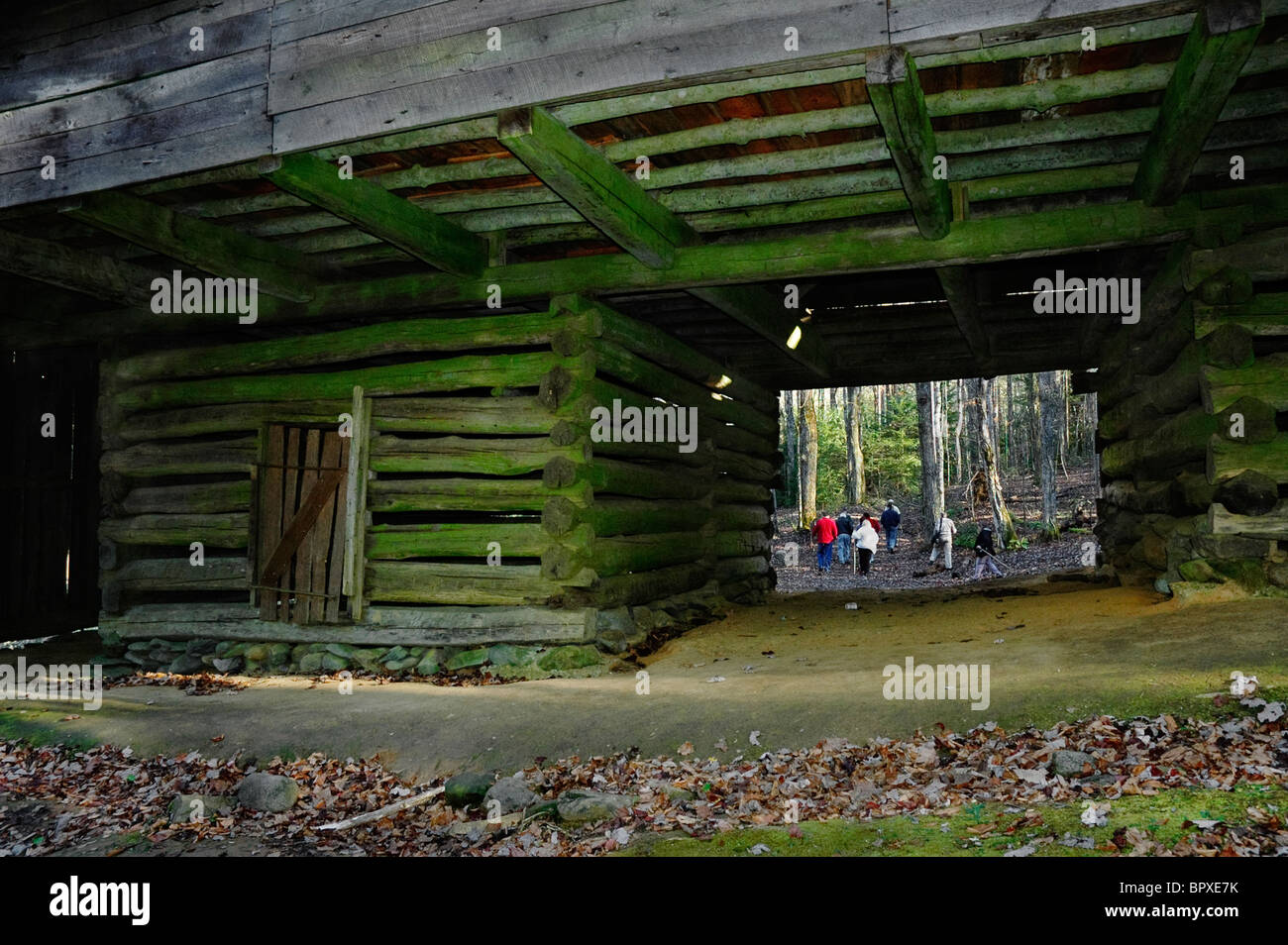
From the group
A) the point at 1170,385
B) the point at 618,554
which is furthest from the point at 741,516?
the point at 1170,385

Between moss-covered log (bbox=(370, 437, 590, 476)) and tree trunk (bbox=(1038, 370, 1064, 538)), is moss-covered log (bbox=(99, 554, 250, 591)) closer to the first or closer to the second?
moss-covered log (bbox=(370, 437, 590, 476))

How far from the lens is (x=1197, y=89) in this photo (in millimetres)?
5488

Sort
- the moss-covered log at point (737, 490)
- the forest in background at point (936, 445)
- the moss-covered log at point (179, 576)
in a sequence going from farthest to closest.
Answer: the forest in background at point (936, 445) < the moss-covered log at point (737, 490) < the moss-covered log at point (179, 576)

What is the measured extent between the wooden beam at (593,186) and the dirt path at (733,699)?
12.7 feet

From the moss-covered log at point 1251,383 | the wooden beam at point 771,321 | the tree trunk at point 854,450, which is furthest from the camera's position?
the tree trunk at point 854,450

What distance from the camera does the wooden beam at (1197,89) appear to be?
4723mm

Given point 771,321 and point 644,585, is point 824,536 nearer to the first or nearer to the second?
point 771,321

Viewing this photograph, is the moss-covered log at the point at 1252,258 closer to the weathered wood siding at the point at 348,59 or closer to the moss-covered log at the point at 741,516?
the weathered wood siding at the point at 348,59

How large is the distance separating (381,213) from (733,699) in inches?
192

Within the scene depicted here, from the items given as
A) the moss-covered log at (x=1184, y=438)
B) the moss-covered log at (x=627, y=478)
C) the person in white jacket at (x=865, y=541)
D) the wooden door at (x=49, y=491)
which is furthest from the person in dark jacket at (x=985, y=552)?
the wooden door at (x=49, y=491)

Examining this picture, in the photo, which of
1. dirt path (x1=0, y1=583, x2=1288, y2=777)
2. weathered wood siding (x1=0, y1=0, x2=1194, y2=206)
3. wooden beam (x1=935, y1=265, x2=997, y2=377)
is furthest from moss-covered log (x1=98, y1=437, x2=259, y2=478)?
wooden beam (x1=935, y1=265, x2=997, y2=377)

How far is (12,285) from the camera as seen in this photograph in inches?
441

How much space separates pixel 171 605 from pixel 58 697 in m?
2.43

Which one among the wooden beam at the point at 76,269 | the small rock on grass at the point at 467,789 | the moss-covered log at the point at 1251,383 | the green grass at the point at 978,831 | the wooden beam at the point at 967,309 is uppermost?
the wooden beam at the point at 76,269
